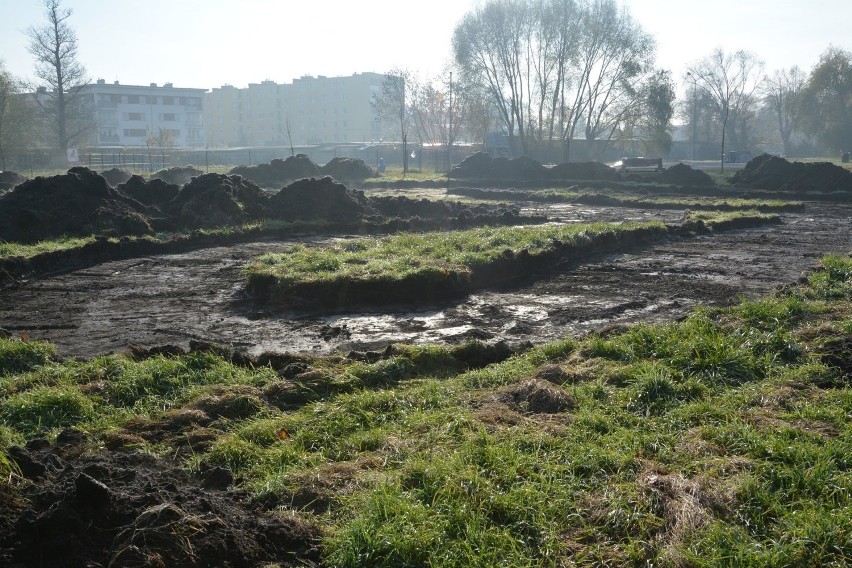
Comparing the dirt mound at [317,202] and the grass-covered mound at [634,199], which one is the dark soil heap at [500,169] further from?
the dirt mound at [317,202]

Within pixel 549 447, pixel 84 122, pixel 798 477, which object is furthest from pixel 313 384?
pixel 84 122

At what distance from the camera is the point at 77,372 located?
26.3 ft

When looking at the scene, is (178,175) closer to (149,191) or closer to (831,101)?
(149,191)

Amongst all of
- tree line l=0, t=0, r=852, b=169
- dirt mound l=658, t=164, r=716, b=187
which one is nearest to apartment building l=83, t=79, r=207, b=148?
tree line l=0, t=0, r=852, b=169

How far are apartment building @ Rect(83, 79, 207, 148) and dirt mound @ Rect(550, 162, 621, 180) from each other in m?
59.9

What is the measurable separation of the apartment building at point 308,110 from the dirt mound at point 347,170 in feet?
273

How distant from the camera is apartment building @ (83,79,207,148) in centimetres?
9325

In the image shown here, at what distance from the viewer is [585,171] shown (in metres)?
45.0

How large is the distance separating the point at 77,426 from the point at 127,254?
40.6 ft

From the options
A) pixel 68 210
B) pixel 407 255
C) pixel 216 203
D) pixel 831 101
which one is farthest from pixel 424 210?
pixel 831 101

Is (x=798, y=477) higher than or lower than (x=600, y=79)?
lower

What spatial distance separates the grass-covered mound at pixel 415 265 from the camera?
1276cm

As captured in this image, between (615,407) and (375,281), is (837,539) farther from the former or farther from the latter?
(375,281)

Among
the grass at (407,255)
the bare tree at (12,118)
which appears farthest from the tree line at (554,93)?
the grass at (407,255)
